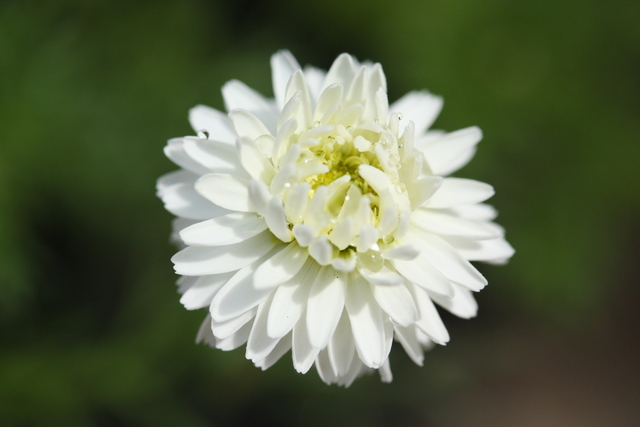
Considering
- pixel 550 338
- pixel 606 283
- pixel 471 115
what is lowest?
pixel 550 338

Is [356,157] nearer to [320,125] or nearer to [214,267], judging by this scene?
[320,125]

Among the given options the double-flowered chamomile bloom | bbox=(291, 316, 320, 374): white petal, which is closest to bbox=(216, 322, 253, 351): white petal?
the double-flowered chamomile bloom

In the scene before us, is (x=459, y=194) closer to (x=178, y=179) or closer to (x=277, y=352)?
(x=277, y=352)

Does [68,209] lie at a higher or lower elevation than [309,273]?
higher

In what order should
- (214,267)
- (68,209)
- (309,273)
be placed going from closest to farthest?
(214,267), (309,273), (68,209)

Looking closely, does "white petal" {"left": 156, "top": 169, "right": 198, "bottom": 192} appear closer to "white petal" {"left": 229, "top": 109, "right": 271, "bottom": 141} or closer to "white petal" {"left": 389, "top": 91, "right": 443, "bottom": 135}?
"white petal" {"left": 229, "top": 109, "right": 271, "bottom": 141}

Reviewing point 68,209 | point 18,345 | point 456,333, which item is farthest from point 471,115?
point 18,345

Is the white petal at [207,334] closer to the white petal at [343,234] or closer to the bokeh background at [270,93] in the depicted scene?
the white petal at [343,234]

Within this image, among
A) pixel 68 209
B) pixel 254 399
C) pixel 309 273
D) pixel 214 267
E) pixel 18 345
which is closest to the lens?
pixel 214 267

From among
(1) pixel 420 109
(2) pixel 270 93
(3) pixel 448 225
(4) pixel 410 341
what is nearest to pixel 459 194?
(3) pixel 448 225
